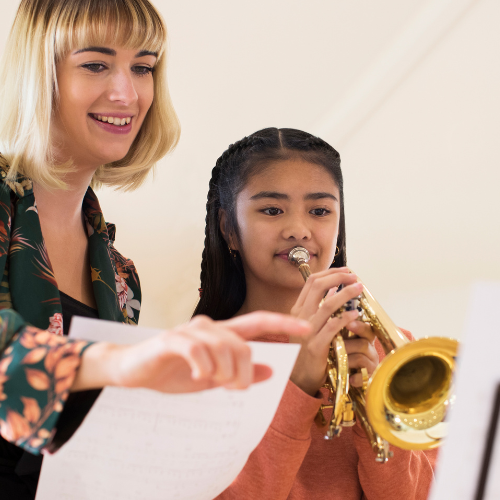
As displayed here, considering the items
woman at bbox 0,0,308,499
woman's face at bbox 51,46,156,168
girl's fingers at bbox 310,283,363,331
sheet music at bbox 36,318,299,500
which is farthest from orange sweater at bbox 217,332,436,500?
woman's face at bbox 51,46,156,168

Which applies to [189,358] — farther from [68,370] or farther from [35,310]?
[35,310]

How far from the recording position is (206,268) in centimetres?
141

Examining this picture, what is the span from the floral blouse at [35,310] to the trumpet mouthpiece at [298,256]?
1.16 ft

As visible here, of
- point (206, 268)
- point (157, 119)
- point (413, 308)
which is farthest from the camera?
point (413, 308)

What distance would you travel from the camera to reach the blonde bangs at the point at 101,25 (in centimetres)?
106

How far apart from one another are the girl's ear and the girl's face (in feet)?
0.16

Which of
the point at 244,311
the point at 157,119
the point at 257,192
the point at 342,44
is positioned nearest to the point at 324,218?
the point at 257,192

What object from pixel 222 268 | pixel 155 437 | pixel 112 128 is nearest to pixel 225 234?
pixel 222 268

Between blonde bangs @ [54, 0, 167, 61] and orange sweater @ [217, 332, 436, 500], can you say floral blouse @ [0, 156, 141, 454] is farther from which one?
orange sweater @ [217, 332, 436, 500]

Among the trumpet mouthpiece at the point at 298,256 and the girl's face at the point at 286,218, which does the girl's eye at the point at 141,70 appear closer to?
the girl's face at the point at 286,218

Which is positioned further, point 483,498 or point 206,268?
point 206,268

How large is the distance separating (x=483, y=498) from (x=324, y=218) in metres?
0.87

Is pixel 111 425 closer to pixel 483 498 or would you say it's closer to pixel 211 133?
pixel 483 498

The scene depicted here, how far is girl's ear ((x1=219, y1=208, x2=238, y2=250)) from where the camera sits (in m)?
1.33
